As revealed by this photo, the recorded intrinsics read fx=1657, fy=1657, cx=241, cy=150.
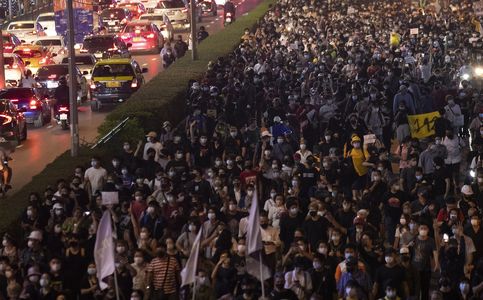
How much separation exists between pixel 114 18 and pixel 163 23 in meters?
4.98

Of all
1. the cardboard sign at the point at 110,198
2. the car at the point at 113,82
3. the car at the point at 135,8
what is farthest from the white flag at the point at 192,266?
the car at the point at 135,8

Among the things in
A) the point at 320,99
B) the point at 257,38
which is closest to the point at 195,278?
the point at 320,99

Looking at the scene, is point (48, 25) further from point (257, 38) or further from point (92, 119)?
point (92, 119)

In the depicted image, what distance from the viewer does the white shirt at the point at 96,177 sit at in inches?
979

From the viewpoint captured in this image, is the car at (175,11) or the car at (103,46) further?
the car at (175,11)

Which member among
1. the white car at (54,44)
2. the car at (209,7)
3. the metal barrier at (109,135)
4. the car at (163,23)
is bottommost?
the car at (209,7)

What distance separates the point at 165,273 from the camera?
766 inches

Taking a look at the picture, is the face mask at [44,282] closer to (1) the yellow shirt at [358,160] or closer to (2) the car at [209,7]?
(1) the yellow shirt at [358,160]

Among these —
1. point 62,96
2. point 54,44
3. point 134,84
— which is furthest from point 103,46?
point 62,96

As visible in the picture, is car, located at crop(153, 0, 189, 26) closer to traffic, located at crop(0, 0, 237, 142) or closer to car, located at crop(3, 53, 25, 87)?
traffic, located at crop(0, 0, 237, 142)

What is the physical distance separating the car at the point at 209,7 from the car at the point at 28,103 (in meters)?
37.5

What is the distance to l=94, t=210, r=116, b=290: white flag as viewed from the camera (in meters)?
18.7

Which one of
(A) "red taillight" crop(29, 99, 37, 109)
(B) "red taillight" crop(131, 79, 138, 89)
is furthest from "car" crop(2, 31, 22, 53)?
(A) "red taillight" crop(29, 99, 37, 109)

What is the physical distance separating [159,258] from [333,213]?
9.91 ft
